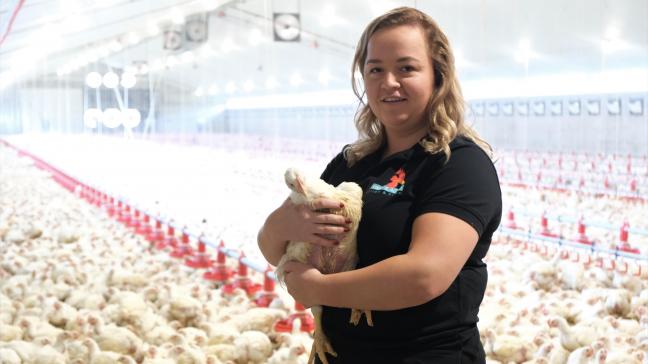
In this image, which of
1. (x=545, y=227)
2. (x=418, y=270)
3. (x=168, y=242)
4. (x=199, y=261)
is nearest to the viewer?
(x=418, y=270)

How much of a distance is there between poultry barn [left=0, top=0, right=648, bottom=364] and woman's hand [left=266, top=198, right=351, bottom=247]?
5.08ft

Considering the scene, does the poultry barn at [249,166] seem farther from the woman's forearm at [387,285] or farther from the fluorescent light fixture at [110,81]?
the woman's forearm at [387,285]

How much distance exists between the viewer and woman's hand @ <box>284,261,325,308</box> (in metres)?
1.39

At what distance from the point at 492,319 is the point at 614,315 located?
32.5 inches

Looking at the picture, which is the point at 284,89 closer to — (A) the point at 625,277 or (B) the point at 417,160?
(A) the point at 625,277

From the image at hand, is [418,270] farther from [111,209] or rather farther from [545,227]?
[111,209]

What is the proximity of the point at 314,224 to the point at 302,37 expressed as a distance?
21.5 feet

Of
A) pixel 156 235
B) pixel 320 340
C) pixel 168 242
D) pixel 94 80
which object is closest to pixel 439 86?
pixel 320 340

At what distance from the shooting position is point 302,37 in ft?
25.4

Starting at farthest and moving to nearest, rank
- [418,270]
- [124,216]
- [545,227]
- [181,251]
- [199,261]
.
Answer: [124,216] < [545,227] < [181,251] < [199,261] < [418,270]

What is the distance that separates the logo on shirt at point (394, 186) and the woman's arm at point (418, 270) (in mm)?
104

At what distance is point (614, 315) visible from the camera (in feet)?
13.5

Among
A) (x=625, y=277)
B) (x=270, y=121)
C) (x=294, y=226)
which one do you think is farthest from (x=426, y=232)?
(x=270, y=121)

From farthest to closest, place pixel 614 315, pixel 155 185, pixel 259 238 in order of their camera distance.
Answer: pixel 155 185 < pixel 614 315 < pixel 259 238
